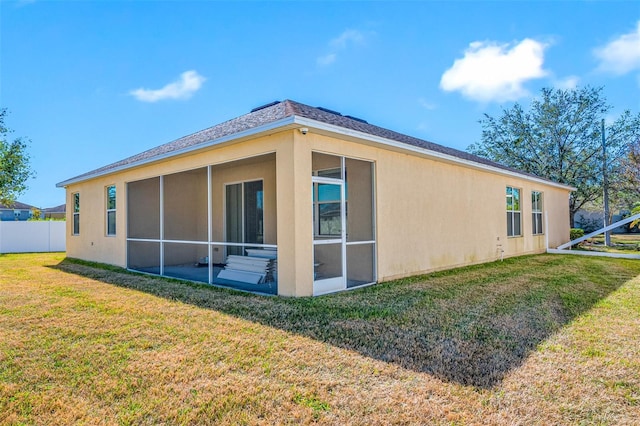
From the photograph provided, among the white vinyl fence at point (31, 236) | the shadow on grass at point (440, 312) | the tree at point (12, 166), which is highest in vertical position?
the tree at point (12, 166)

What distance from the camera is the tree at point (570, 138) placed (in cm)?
2183

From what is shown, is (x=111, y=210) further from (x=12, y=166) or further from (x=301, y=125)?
(x=12, y=166)

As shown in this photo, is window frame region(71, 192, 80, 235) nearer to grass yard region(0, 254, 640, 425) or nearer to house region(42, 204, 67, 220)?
grass yard region(0, 254, 640, 425)

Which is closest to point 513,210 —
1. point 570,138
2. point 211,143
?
point 211,143

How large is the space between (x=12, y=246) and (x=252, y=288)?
16.7 metres

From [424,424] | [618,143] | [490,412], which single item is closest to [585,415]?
[490,412]

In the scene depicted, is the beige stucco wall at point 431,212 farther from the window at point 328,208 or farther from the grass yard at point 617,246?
the grass yard at point 617,246

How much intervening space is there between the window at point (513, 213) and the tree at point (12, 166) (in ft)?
78.9

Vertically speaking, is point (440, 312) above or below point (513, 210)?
below

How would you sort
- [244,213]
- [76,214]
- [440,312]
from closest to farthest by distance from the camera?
[440,312] < [244,213] < [76,214]

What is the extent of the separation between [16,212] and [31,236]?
22992 millimetres

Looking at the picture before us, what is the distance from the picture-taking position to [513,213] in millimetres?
13055

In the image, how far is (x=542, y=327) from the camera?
4.51 metres

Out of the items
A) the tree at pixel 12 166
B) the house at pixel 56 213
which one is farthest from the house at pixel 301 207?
the house at pixel 56 213
